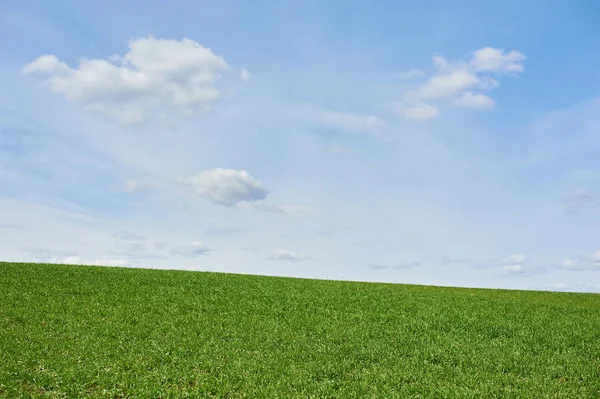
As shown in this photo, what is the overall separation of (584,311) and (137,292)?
25.8 metres

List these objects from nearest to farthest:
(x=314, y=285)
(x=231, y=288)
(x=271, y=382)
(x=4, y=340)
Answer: (x=271, y=382)
(x=4, y=340)
(x=231, y=288)
(x=314, y=285)

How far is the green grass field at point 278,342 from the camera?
1523 centimetres

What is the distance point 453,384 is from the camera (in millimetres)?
15492

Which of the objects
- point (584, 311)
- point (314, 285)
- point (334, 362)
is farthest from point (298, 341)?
point (584, 311)

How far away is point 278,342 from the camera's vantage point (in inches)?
804

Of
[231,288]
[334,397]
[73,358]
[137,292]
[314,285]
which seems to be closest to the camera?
[334,397]

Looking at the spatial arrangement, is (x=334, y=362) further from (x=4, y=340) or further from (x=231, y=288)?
(x=231, y=288)

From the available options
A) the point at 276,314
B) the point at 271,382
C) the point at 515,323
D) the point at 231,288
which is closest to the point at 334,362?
the point at 271,382

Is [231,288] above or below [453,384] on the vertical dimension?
above

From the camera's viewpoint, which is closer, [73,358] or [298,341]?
[73,358]

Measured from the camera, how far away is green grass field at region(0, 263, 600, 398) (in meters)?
15.2

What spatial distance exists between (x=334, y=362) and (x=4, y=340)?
12269mm

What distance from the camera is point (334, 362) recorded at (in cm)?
1750

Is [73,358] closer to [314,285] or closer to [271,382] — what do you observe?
[271,382]
